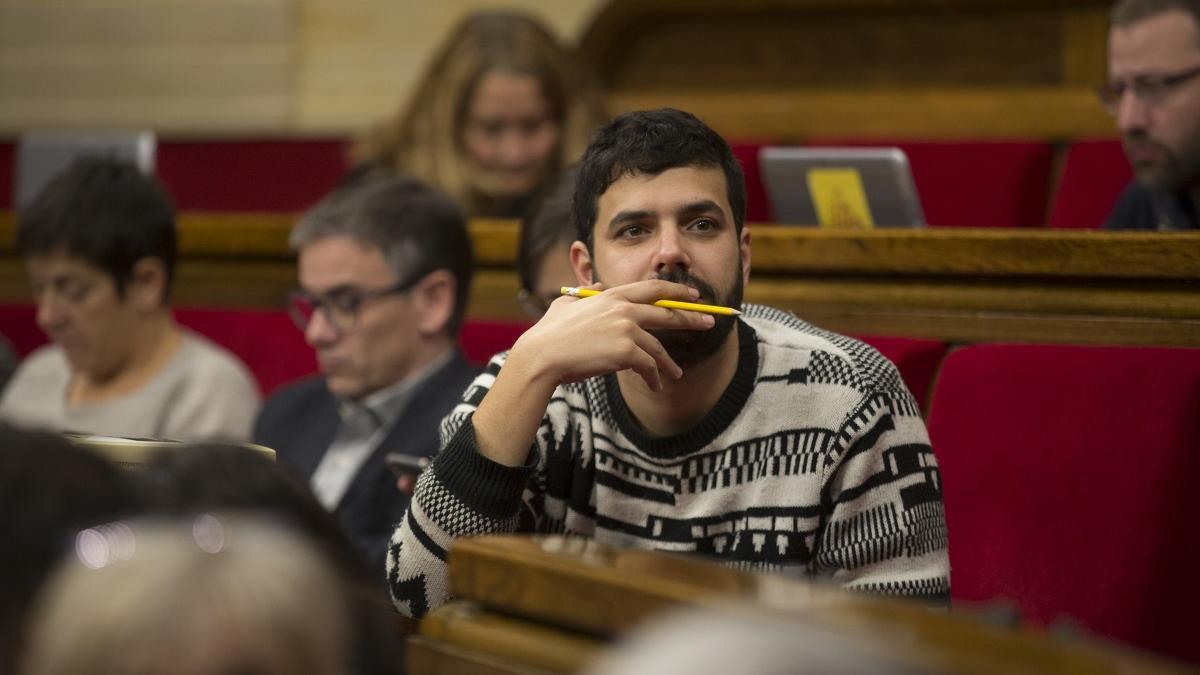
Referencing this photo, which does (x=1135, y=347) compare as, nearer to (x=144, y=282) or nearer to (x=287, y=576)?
(x=287, y=576)

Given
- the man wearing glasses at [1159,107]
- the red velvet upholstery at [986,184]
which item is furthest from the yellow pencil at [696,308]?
the red velvet upholstery at [986,184]

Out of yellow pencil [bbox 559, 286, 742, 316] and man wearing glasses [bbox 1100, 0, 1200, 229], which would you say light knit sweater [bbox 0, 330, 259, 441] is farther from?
man wearing glasses [bbox 1100, 0, 1200, 229]

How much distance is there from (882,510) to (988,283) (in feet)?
1.36

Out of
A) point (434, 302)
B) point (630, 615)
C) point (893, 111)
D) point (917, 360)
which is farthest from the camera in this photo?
point (893, 111)

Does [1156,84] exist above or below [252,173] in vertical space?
above

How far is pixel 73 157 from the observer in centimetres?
225

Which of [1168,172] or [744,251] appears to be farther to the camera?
[1168,172]

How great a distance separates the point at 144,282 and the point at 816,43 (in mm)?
1272

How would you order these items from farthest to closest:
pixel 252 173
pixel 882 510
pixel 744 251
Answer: pixel 252 173, pixel 744 251, pixel 882 510

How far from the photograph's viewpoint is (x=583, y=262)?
3.99ft

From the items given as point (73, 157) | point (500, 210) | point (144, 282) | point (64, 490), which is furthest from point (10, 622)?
point (73, 157)

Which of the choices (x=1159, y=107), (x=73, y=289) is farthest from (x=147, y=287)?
(x=1159, y=107)

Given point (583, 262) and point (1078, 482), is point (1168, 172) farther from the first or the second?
point (583, 262)

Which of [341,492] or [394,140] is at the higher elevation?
[394,140]
